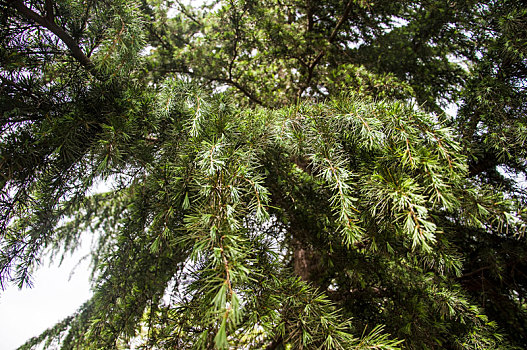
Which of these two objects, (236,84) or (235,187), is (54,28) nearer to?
(235,187)

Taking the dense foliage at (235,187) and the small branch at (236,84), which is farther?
the small branch at (236,84)

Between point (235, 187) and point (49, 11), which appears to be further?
point (49, 11)

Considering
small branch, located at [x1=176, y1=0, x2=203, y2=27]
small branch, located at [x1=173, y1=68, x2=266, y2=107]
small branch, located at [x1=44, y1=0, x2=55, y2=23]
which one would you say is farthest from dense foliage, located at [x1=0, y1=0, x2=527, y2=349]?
small branch, located at [x1=176, y1=0, x2=203, y2=27]

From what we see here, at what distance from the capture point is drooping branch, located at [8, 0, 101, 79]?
130 centimetres

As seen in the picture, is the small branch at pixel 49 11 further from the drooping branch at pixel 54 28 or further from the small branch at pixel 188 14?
the small branch at pixel 188 14

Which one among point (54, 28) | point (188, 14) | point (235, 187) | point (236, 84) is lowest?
point (235, 187)

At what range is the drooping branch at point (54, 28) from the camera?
4.26 ft

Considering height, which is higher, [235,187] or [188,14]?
[188,14]

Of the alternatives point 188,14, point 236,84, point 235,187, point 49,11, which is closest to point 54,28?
point 49,11

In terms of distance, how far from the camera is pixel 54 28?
→ 137 centimetres

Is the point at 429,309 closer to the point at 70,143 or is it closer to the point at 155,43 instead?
the point at 70,143

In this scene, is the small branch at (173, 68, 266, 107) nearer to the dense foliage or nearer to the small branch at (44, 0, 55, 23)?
the dense foliage

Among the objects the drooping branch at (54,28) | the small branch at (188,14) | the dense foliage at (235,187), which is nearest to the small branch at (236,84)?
the small branch at (188,14)

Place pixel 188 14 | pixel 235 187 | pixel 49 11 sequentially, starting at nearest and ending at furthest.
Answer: pixel 235 187, pixel 49 11, pixel 188 14
